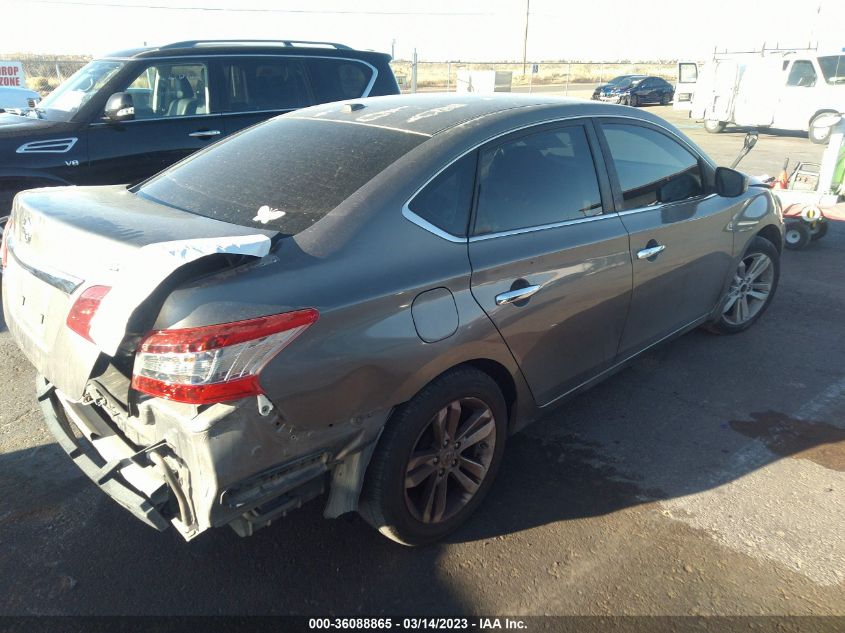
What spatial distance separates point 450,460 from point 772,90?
20.0m

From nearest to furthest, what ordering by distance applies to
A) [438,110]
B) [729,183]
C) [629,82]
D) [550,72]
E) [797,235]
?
[438,110], [729,183], [797,235], [629,82], [550,72]

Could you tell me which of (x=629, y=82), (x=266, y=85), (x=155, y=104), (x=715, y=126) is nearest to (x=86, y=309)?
(x=155, y=104)

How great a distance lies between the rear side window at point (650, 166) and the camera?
3459mm

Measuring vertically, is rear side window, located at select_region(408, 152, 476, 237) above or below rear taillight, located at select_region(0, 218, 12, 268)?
above

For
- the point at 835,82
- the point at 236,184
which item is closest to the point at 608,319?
the point at 236,184

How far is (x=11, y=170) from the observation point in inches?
212

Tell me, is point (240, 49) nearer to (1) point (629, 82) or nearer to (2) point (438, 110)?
(2) point (438, 110)

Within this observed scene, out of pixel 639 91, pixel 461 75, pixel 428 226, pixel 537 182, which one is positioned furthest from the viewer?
pixel 639 91

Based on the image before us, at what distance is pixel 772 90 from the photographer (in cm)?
1872

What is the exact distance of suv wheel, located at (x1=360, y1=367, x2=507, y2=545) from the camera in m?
2.45

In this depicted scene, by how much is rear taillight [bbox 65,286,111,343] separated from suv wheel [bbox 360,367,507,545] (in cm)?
106

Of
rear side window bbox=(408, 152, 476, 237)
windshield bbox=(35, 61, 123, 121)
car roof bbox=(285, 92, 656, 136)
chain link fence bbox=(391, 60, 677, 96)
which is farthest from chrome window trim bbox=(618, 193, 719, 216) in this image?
chain link fence bbox=(391, 60, 677, 96)

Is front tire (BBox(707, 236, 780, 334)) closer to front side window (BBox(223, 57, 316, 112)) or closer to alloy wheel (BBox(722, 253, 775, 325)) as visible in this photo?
alloy wheel (BBox(722, 253, 775, 325))

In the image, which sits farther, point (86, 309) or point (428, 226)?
point (428, 226)
